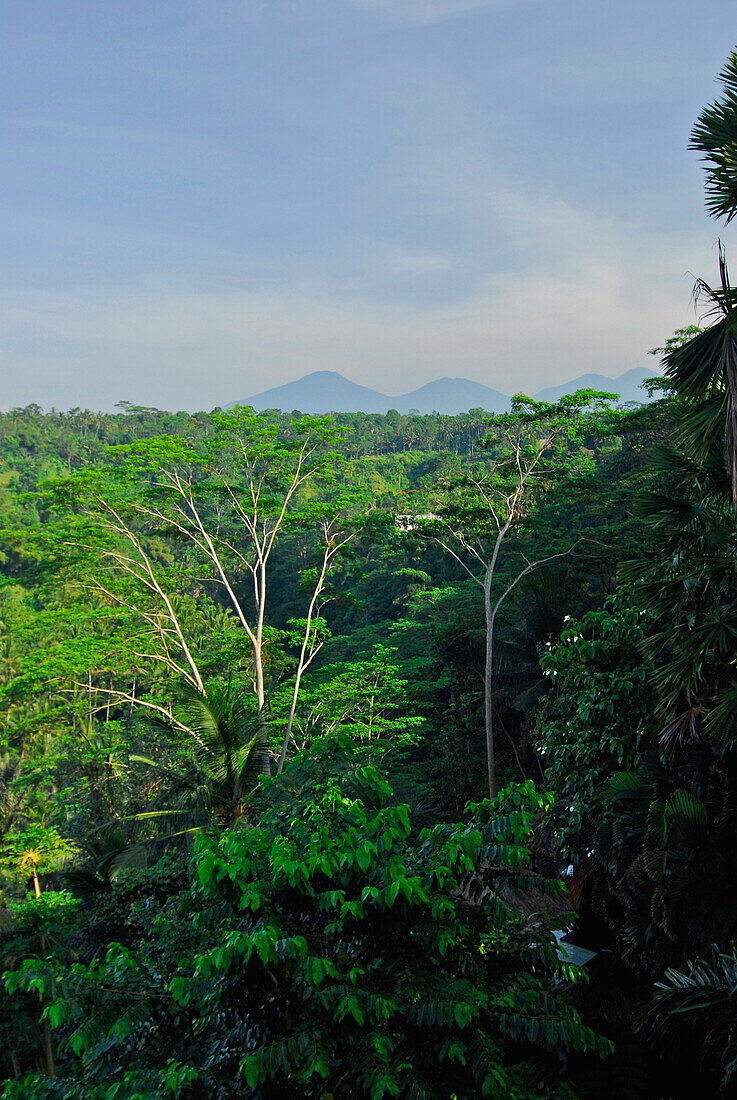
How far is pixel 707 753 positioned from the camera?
6.01 m

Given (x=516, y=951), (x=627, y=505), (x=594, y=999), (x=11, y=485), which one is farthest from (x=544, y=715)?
(x=11, y=485)

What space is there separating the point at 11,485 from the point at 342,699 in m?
45.0

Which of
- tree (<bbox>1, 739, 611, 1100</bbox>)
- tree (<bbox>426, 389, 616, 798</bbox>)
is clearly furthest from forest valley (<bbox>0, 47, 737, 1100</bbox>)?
tree (<bbox>426, 389, 616, 798</bbox>)

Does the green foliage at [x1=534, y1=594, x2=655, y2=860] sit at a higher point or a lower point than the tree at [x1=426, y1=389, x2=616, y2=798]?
lower

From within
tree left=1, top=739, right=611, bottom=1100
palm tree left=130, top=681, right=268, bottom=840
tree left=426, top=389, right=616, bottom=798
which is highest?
tree left=426, top=389, right=616, bottom=798

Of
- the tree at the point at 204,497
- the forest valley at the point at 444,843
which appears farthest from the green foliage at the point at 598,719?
the tree at the point at 204,497

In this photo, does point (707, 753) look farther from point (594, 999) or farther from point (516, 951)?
point (516, 951)

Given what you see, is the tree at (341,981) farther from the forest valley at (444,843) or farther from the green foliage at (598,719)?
the green foliage at (598,719)

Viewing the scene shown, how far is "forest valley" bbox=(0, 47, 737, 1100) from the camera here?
3330 mm

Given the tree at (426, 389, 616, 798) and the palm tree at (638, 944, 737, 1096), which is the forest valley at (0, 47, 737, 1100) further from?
the tree at (426, 389, 616, 798)

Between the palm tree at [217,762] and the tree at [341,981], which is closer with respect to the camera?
the tree at [341,981]

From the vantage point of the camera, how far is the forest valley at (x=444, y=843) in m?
3.33

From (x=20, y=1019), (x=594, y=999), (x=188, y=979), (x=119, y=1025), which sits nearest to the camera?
(x=119, y=1025)

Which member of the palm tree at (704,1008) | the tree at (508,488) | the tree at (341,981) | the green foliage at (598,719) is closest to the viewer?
the tree at (341,981)
